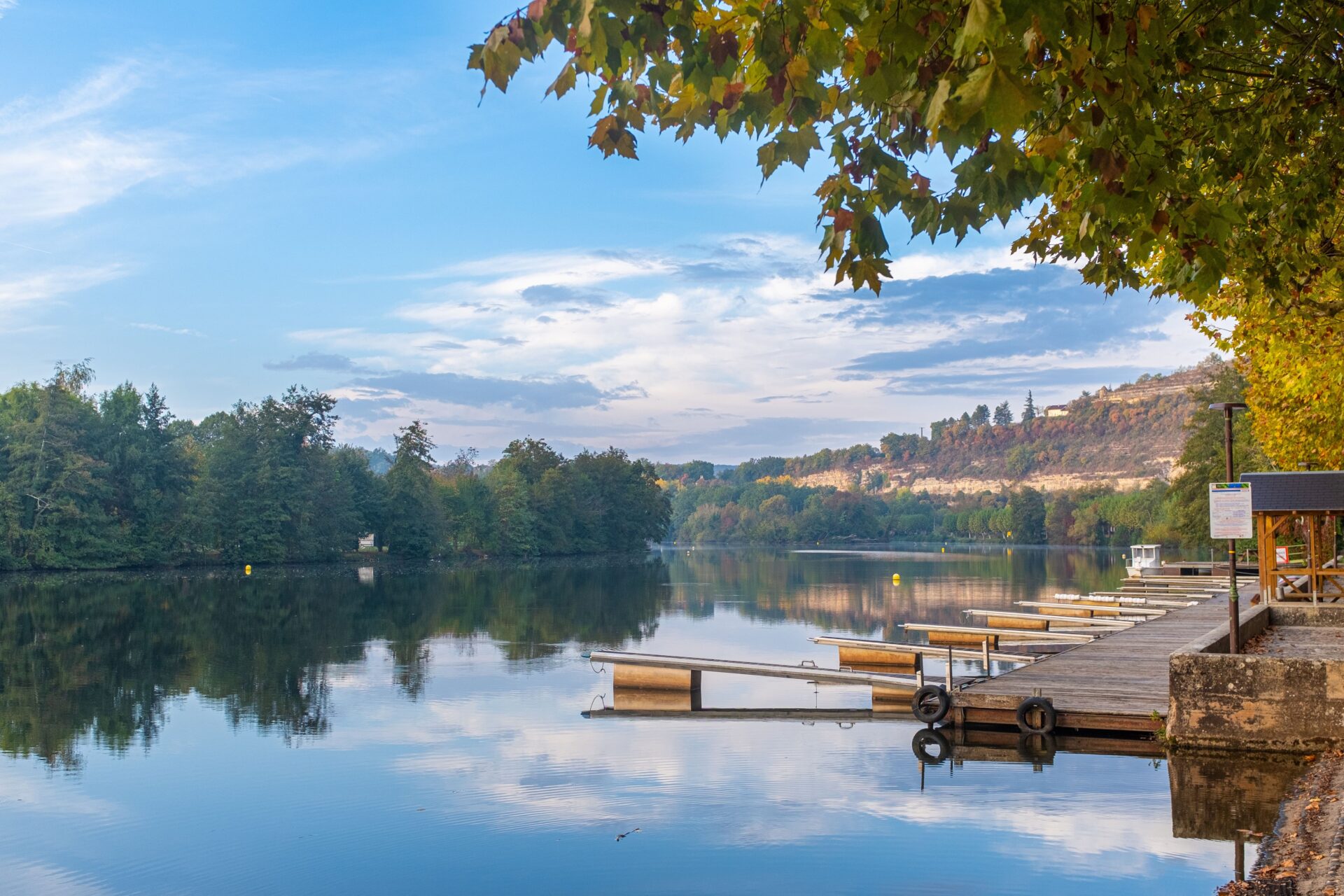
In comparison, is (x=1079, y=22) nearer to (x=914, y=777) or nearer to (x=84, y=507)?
(x=914, y=777)

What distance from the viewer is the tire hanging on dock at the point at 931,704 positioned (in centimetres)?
1545

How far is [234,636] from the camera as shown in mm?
31891

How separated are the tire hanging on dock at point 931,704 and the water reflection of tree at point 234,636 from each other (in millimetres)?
9216

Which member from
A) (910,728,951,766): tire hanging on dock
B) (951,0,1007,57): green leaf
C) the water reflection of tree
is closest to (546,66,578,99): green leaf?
(951,0,1007,57): green leaf

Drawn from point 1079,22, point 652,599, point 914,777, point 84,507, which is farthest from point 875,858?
point 84,507

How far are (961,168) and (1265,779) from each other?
9024 millimetres

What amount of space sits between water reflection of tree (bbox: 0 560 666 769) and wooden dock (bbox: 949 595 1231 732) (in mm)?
10161

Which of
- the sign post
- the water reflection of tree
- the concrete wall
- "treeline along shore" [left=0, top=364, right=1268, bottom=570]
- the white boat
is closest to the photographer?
the concrete wall

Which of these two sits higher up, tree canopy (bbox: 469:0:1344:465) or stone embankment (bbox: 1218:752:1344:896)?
tree canopy (bbox: 469:0:1344:465)

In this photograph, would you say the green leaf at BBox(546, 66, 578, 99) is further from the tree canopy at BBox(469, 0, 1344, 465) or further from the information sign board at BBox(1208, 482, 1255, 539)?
the information sign board at BBox(1208, 482, 1255, 539)

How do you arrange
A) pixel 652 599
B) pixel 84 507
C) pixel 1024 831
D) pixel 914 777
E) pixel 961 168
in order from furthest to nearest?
pixel 84 507 → pixel 652 599 → pixel 914 777 → pixel 1024 831 → pixel 961 168

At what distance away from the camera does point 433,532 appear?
9819cm

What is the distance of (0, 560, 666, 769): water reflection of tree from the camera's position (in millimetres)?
19453

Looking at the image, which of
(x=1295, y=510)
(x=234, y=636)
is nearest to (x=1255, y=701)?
(x=1295, y=510)
